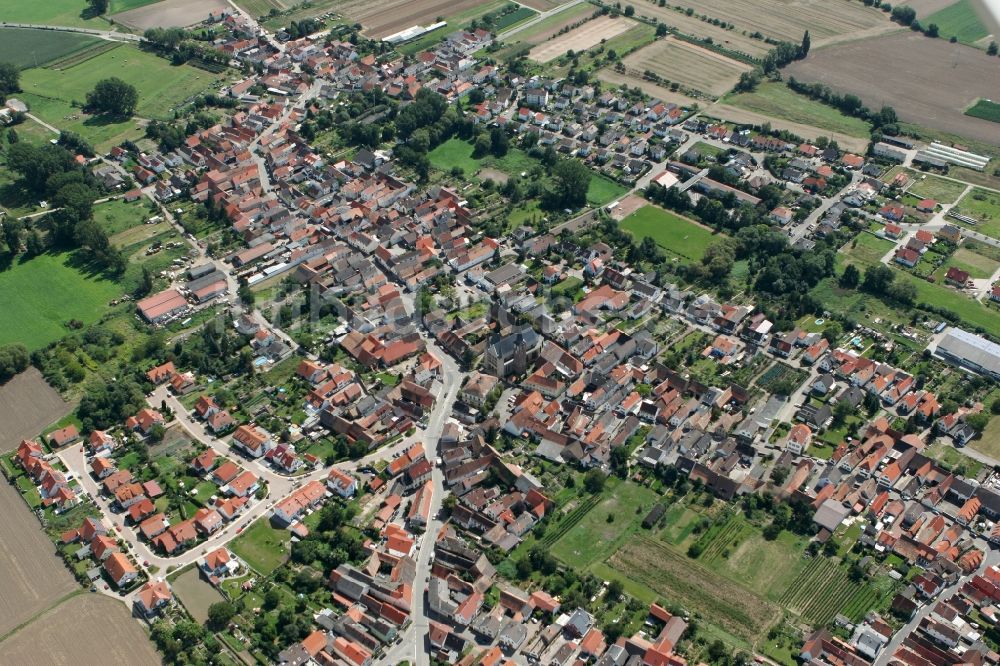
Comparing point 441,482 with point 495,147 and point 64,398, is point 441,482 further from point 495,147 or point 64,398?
point 495,147

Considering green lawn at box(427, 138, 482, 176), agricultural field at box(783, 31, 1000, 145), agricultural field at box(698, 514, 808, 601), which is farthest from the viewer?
agricultural field at box(783, 31, 1000, 145)

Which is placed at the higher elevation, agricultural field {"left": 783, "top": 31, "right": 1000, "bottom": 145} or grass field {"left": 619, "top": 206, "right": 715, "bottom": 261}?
agricultural field {"left": 783, "top": 31, "right": 1000, "bottom": 145}

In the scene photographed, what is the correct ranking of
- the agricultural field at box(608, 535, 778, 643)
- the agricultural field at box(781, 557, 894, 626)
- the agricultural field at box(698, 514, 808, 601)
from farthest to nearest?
the agricultural field at box(698, 514, 808, 601) < the agricultural field at box(781, 557, 894, 626) < the agricultural field at box(608, 535, 778, 643)

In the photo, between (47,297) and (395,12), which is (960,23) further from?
(47,297)

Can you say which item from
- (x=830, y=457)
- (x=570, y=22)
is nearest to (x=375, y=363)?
(x=830, y=457)

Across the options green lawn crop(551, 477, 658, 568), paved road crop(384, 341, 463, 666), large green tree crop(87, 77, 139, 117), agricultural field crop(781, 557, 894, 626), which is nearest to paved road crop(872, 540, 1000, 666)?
agricultural field crop(781, 557, 894, 626)

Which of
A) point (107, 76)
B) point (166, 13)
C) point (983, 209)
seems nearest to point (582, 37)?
point (983, 209)

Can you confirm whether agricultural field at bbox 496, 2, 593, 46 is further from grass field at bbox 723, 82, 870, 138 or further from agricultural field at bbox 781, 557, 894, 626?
agricultural field at bbox 781, 557, 894, 626
